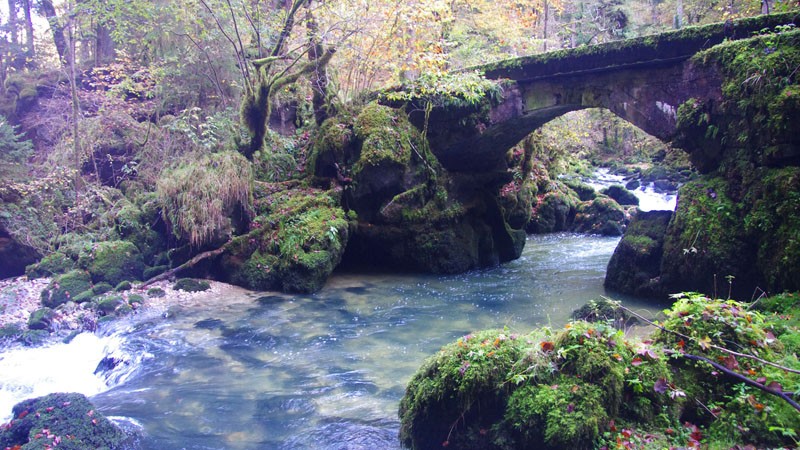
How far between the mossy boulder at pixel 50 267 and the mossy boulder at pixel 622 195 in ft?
63.9

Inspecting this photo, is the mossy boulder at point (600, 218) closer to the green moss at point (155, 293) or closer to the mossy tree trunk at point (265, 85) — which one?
the mossy tree trunk at point (265, 85)

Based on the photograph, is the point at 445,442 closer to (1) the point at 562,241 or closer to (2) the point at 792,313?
(2) the point at 792,313

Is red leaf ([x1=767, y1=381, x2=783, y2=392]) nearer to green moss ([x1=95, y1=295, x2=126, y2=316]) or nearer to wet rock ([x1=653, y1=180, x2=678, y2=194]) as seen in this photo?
green moss ([x1=95, y1=295, x2=126, y2=316])

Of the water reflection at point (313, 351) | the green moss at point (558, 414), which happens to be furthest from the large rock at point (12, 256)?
the green moss at point (558, 414)

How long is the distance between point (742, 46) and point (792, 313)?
15.4ft

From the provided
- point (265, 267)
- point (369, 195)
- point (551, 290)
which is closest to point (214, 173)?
point (265, 267)

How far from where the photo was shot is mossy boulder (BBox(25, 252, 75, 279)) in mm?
10750

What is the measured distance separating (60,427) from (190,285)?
601cm

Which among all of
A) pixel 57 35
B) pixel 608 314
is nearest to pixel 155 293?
pixel 608 314

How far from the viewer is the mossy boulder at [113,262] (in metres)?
10.5

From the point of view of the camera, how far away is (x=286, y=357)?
7066 mm

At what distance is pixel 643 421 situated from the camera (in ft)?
11.9

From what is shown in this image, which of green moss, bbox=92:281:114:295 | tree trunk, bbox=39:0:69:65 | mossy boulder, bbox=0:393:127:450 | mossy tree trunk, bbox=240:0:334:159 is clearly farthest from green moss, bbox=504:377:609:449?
tree trunk, bbox=39:0:69:65

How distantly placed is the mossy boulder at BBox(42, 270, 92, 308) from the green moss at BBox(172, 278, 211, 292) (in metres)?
1.61
